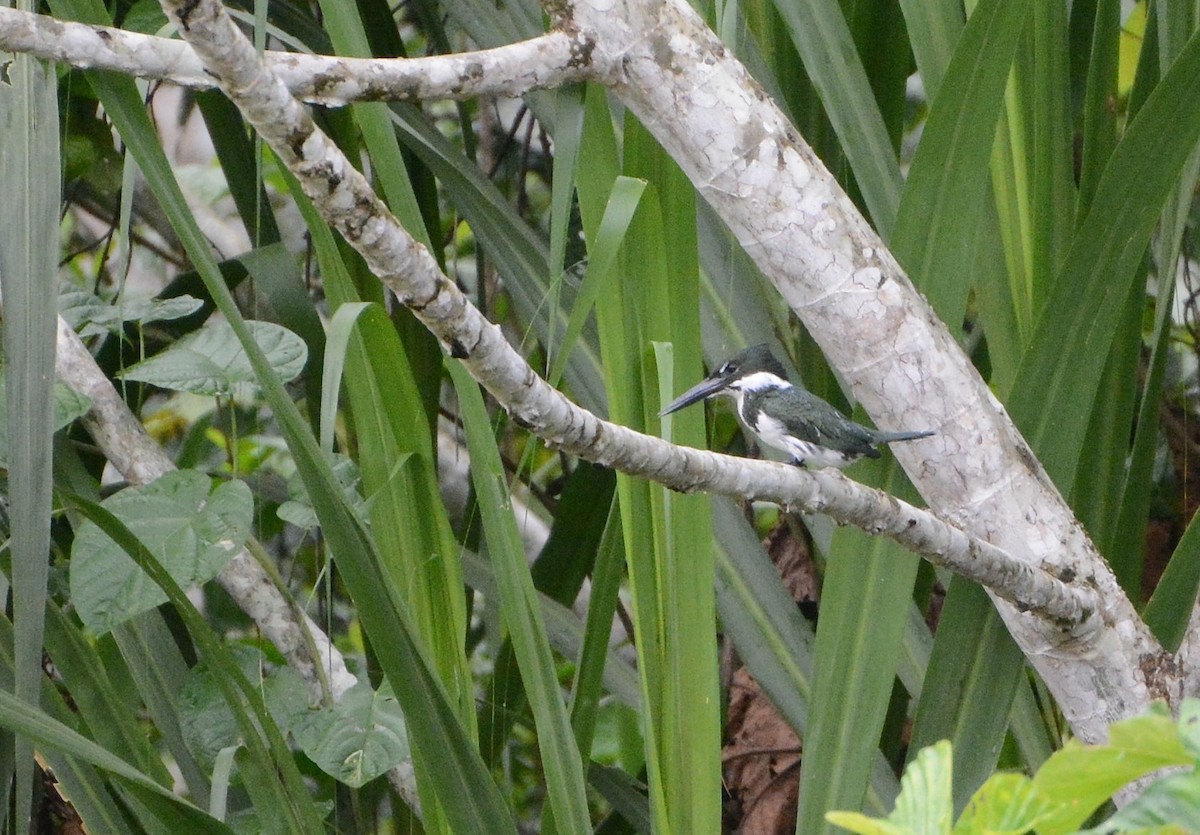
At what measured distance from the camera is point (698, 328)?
1285mm

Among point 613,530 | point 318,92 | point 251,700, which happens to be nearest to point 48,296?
point 318,92

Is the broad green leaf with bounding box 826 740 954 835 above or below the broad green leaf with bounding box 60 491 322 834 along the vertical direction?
above

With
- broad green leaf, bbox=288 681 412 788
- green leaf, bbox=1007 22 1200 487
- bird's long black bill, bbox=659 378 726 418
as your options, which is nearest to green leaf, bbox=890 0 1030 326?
green leaf, bbox=1007 22 1200 487

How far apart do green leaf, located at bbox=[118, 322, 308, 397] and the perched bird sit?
0.47m

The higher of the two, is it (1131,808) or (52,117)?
(52,117)

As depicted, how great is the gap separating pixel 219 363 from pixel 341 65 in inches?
22.0

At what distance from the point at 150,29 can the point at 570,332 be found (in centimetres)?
84

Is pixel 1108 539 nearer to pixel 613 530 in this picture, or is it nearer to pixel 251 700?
pixel 613 530

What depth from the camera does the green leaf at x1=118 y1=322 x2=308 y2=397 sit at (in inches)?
56.6

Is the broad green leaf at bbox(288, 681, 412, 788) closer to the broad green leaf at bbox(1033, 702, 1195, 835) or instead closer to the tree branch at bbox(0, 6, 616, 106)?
the tree branch at bbox(0, 6, 616, 106)

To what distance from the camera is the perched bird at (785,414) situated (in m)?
1.43

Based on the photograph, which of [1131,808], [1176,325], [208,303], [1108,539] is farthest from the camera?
[1176,325]

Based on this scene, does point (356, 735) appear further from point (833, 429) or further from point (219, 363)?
point (833, 429)

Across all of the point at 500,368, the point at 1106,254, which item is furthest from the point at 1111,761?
the point at 1106,254
